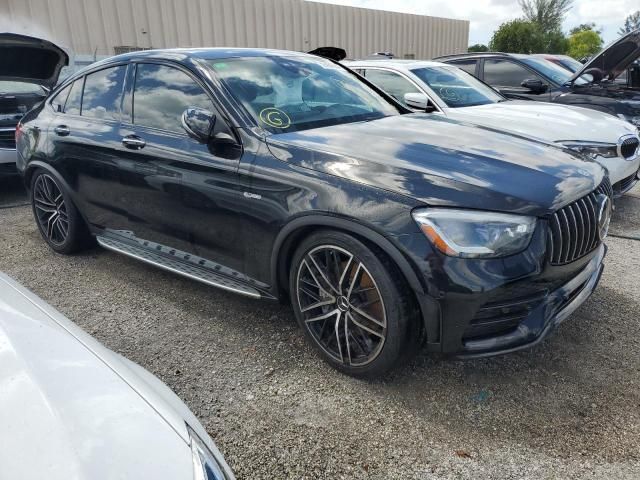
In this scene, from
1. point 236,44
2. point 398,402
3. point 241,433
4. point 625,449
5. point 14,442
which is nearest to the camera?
point 14,442

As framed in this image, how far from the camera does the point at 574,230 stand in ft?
7.72

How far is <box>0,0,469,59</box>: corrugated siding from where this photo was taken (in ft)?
30.2

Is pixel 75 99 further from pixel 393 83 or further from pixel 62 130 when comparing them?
pixel 393 83

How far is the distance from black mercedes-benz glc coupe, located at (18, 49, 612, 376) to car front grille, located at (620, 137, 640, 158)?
7.77ft

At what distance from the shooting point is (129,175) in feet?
11.3

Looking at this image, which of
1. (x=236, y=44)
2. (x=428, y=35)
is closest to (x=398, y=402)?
Answer: (x=236, y=44)

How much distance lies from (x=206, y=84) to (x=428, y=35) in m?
17.8

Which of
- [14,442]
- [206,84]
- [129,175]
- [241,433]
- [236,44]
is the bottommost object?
[241,433]

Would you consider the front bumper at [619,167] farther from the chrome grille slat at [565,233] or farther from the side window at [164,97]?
the side window at [164,97]

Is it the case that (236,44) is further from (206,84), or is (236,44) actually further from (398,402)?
(398,402)

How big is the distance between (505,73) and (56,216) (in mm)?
6190

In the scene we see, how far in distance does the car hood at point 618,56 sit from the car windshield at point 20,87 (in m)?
7.13

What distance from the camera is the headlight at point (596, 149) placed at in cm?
462

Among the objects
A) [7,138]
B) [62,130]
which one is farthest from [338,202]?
[7,138]
